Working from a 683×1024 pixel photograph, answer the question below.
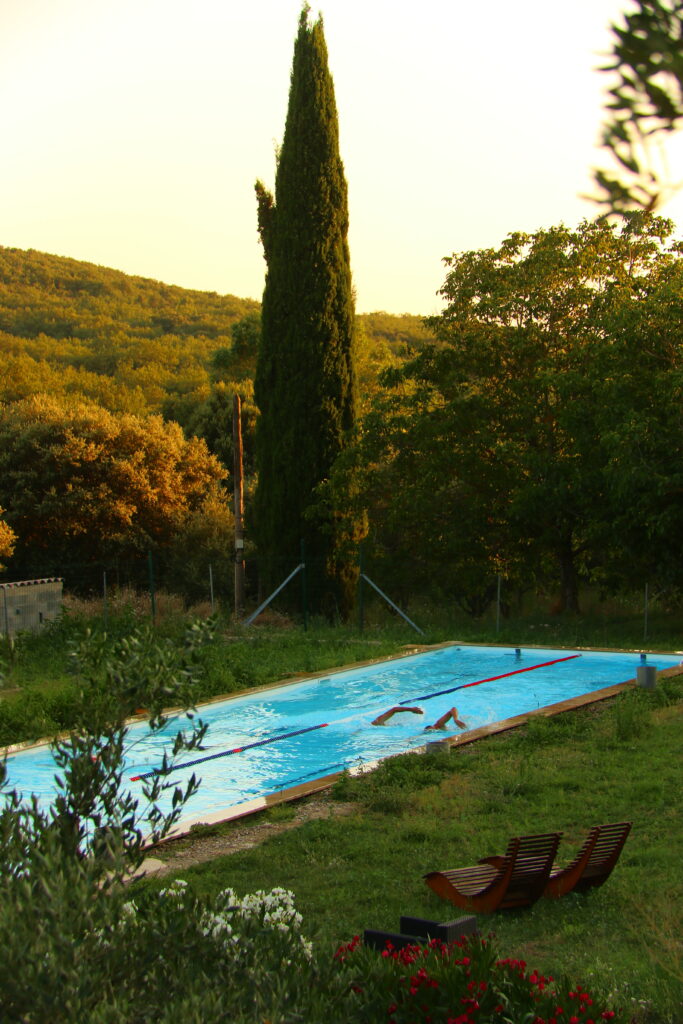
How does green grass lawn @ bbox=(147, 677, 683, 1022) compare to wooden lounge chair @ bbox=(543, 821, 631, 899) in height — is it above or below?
below

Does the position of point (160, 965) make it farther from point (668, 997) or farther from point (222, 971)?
point (668, 997)

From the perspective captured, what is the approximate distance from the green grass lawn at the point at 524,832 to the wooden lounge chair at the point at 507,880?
0.25 feet

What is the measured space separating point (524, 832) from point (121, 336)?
142ft

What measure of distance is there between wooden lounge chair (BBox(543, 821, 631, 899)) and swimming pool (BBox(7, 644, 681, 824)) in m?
4.30

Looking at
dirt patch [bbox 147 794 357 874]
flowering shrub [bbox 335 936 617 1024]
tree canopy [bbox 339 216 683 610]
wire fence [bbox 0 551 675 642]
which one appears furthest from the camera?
tree canopy [bbox 339 216 683 610]

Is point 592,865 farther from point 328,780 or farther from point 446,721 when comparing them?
point 446,721

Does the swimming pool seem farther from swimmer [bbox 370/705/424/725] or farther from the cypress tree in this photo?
the cypress tree

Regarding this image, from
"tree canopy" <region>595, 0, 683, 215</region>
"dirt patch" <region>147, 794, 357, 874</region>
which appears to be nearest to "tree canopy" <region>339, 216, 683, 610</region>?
"dirt patch" <region>147, 794, 357, 874</region>

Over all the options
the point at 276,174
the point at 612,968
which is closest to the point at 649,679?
the point at 612,968

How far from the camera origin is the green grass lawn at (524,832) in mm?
5180

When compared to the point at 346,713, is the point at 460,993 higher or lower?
higher

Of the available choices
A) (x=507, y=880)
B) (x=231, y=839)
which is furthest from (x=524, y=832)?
(x=231, y=839)

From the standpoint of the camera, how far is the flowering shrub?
3.83m

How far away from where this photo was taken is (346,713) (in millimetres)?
14703
